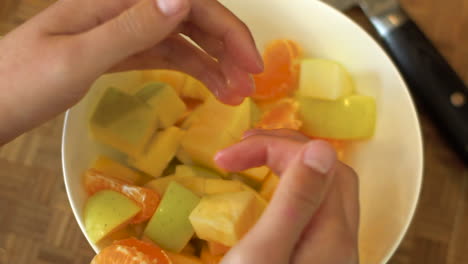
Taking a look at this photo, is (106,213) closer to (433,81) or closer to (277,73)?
(277,73)

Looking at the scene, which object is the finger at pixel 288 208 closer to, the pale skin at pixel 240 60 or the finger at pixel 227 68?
the pale skin at pixel 240 60

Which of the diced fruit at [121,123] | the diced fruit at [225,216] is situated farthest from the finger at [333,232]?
the diced fruit at [121,123]

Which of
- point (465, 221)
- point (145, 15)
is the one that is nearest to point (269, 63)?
point (145, 15)

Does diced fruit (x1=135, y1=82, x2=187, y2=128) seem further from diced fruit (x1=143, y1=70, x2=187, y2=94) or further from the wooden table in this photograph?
the wooden table

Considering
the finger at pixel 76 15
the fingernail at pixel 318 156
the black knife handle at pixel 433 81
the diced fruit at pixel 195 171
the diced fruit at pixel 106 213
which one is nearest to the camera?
the fingernail at pixel 318 156

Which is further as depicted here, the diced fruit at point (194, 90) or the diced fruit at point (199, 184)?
the diced fruit at point (194, 90)

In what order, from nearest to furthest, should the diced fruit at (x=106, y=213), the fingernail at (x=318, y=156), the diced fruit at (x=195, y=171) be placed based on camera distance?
the fingernail at (x=318, y=156) < the diced fruit at (x=106, y=213) < the diced fruit at (x=195, y=171)

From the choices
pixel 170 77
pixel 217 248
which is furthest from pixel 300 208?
pixel 170 77
